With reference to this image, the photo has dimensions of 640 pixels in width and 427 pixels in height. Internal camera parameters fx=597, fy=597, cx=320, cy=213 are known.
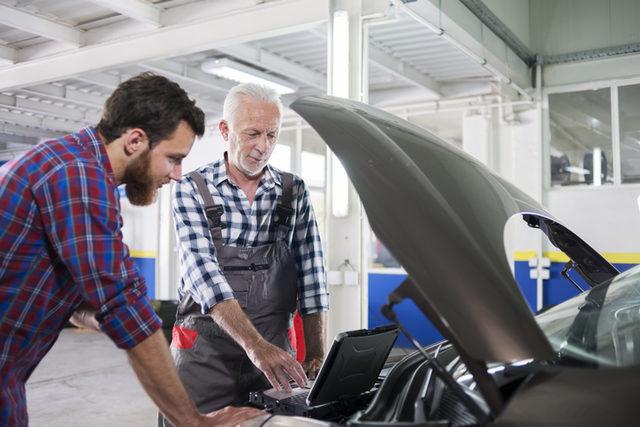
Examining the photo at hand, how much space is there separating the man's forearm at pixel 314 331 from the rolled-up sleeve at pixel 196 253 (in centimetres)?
34

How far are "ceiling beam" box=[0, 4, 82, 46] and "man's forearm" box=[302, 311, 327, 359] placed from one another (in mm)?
3990

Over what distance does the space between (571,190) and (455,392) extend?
5.76 m

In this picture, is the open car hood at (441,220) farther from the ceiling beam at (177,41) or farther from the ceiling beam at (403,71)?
the ceiling beam at (403,71)

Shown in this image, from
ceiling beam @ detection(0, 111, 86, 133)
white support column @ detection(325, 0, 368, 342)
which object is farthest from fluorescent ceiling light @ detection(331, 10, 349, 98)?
ceiling beam @ detection(0, 111, 86, 133)

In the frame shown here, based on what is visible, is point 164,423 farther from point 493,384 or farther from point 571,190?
point 571,190

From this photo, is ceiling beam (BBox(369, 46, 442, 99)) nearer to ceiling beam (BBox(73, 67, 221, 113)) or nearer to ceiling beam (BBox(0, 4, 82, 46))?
ceiling beam (BBox(73, 67, 221, 113))

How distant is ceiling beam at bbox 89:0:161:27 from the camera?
431 cm

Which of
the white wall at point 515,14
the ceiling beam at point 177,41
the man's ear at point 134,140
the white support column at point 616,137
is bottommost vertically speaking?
the man's ear at point 134,140

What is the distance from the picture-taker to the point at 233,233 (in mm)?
1851

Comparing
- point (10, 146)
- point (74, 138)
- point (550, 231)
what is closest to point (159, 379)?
point (74, 138)

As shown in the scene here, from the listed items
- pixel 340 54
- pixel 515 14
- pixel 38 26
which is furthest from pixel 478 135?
pixel 38 26

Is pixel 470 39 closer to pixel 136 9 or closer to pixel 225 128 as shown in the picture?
pixel 136 9

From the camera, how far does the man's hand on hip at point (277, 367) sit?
1.46 m

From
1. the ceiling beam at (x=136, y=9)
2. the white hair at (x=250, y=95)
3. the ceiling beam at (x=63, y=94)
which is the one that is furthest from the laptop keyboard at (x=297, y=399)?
the ceiling beam at (x=63, y=94)
